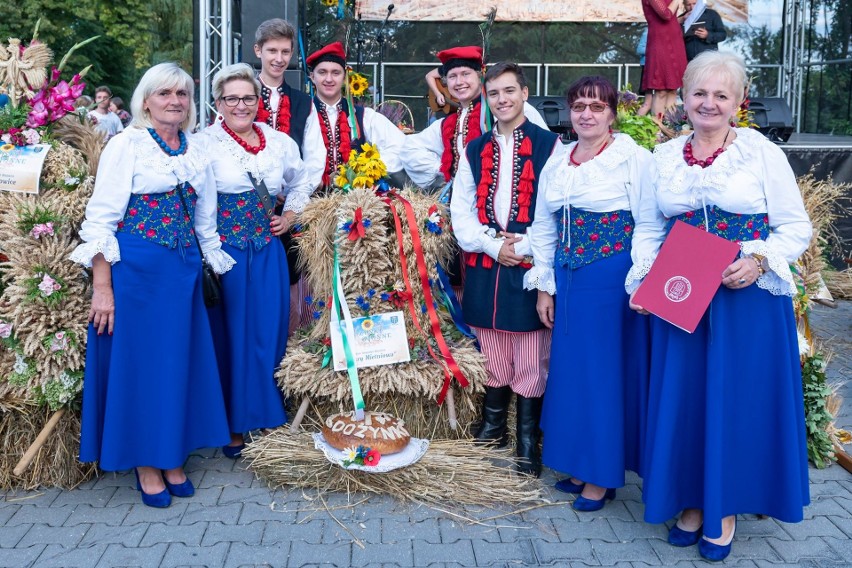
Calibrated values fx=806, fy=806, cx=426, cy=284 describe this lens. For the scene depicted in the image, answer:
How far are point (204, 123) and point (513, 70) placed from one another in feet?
12.4

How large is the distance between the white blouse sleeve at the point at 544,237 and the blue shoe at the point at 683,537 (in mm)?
1071

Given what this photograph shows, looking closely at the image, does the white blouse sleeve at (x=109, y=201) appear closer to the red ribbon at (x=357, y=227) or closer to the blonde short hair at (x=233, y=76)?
the blonde short hair at (x=233, y=76)

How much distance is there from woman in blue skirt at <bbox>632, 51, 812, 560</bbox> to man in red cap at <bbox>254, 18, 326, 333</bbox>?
1961mm

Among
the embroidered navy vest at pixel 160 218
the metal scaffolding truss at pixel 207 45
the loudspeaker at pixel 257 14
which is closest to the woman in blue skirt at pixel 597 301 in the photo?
the embroidered navy vest at pixel 160 218

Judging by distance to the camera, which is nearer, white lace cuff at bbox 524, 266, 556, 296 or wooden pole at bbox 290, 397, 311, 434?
white lace cuff at bbox 524, 266, 556, 296

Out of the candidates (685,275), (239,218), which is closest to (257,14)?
(239,218)

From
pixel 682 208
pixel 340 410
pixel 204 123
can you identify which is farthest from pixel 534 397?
pixel 204 123

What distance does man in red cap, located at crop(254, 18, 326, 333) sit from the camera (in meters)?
4.20

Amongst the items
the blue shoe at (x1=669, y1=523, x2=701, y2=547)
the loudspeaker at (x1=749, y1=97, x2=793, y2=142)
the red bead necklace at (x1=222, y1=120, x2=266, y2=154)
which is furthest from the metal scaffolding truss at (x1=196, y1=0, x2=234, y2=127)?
the loudspeaker at (x1=749, y1=97, x2=793, y2=142)

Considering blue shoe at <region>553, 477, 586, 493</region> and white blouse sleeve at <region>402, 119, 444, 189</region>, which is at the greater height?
white blouse sleeve at <region>402, 119, 444, 189</region>

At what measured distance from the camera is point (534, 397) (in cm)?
367

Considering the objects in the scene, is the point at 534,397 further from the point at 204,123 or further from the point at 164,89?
the point at 204,123

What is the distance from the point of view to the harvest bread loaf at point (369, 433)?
3.48 metres

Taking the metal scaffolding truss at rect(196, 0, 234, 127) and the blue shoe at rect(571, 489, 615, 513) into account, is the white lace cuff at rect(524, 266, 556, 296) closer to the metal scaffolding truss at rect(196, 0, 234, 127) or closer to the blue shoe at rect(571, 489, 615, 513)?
the blue shoe at rect(571, 489, 615, 513)
